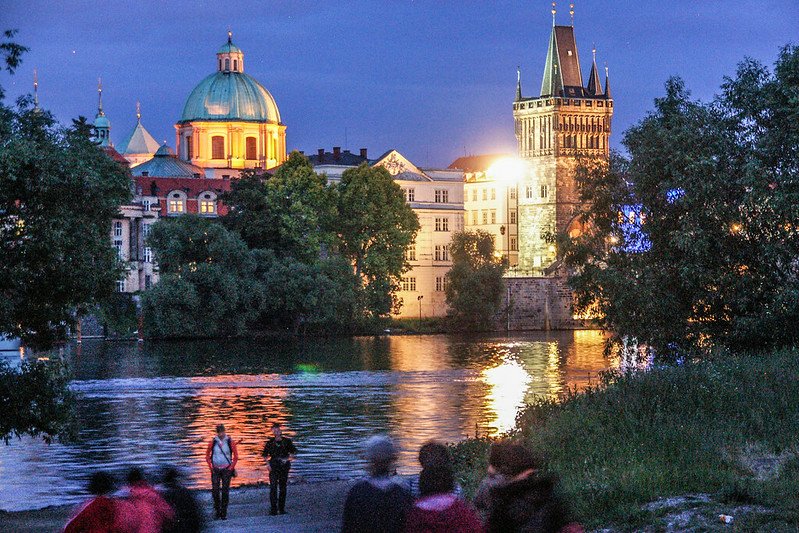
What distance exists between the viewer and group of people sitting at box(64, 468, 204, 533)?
13.3 m

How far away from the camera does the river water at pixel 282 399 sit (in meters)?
37.3

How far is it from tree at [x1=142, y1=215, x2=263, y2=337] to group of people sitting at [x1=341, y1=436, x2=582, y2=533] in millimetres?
84832

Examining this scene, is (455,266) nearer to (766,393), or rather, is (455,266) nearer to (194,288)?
(194,288)

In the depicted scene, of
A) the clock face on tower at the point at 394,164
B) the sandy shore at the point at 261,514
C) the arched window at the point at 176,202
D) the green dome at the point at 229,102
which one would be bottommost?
the sandy shore at the point at 261,514

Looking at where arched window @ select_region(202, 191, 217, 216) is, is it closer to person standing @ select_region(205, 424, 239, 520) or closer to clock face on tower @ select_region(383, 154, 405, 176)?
clock face on tower @ select_region(383, 154, 405, 176)

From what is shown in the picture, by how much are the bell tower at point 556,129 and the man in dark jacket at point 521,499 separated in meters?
142

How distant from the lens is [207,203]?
143625mm

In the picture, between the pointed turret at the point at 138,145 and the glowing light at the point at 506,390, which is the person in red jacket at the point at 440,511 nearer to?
the glowing light at the point at 506,390

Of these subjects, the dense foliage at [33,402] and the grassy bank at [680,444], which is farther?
the dense foliage at [33,402]

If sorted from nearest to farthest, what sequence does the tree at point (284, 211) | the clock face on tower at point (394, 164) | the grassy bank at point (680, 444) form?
1. the grassy bank at point (680, 444)
2. the tree at point (284, 211)
3. the clock face on tower at point (394, 164)

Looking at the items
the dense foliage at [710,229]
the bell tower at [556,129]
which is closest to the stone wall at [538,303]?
the bell tower at [556,129]

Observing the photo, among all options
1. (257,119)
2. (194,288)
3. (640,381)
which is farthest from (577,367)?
(257,119)

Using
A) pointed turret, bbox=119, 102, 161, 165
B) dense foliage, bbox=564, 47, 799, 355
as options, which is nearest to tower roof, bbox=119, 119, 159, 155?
pointed turret, bbox=119, 102, 161, 165

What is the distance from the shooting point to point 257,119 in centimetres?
17012
